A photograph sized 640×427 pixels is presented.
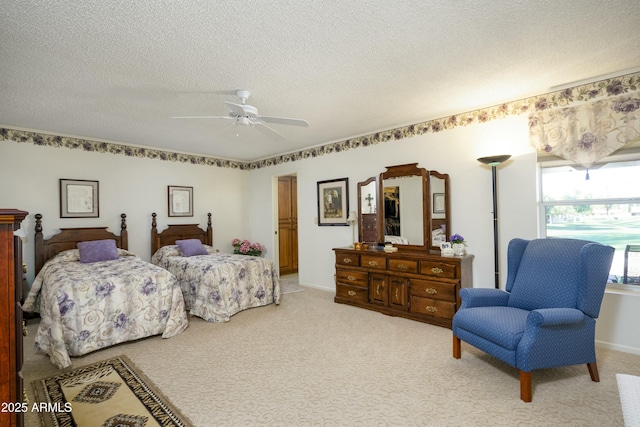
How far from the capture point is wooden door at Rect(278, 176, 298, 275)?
652 centimetres

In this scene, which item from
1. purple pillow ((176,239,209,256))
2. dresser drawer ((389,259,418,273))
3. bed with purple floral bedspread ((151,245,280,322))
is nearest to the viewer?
dresser drawer ((389,259,418,273))

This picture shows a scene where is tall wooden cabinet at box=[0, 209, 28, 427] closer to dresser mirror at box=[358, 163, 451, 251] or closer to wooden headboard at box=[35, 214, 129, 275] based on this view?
dresser mirror at box=[358, 163, 451, 251]

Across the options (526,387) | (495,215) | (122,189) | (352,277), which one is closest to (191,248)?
(122,189)

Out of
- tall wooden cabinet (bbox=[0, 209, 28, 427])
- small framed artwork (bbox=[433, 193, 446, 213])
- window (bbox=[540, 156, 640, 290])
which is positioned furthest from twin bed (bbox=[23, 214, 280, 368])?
window (bbox=[540, 156, 640, 290])

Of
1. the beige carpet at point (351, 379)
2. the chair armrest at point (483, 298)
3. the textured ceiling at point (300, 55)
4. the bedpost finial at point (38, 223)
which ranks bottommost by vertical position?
the beige carpet at point (351, 379)

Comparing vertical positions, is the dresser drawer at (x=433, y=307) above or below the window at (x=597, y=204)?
below

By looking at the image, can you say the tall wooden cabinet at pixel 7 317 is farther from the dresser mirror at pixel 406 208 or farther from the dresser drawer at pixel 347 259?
the dresser mirror at pixel 406 208

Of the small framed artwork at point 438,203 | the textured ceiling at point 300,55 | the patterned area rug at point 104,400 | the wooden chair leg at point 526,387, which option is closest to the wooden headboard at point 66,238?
the textured ceiling at point 300,55

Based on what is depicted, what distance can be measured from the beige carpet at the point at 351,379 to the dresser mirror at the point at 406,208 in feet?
3.71

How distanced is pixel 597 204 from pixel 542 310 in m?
1.72

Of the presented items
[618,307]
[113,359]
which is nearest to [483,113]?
[618,307]

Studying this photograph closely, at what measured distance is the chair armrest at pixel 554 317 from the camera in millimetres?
2051

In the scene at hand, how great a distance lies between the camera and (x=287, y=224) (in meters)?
6.64

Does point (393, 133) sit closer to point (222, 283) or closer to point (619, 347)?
point (222, 283)
